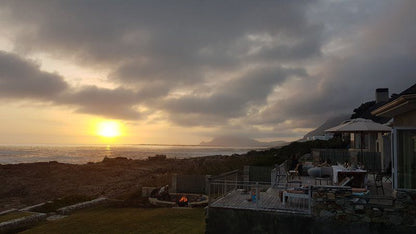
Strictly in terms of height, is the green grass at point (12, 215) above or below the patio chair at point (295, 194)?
below

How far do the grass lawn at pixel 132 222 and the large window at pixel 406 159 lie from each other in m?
6.18

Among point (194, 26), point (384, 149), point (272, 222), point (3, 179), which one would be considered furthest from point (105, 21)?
point (3, 179)

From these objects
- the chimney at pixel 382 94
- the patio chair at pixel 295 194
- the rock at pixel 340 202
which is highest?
the chimney at pixel 382 94

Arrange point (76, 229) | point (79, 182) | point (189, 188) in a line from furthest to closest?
point (79, 182) < point (189, 188) < point (76, 229)

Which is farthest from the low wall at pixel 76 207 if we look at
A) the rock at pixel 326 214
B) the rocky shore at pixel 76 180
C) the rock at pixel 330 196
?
the rock at pixel 330 196

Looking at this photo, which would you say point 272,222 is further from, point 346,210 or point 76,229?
point 76,229

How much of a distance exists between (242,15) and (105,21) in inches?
283

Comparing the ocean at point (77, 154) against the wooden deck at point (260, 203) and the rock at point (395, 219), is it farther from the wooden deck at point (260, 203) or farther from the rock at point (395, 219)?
the rock at point (395, 219)

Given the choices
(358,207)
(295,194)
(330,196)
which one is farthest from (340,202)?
(295,194)

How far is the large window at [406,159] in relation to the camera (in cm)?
774

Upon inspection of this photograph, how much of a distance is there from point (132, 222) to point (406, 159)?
31.5 feet

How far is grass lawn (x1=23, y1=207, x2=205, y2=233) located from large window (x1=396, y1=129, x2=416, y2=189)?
618 centimetres

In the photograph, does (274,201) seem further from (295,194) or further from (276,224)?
(276,224)

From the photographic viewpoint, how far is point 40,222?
44.0 ft
